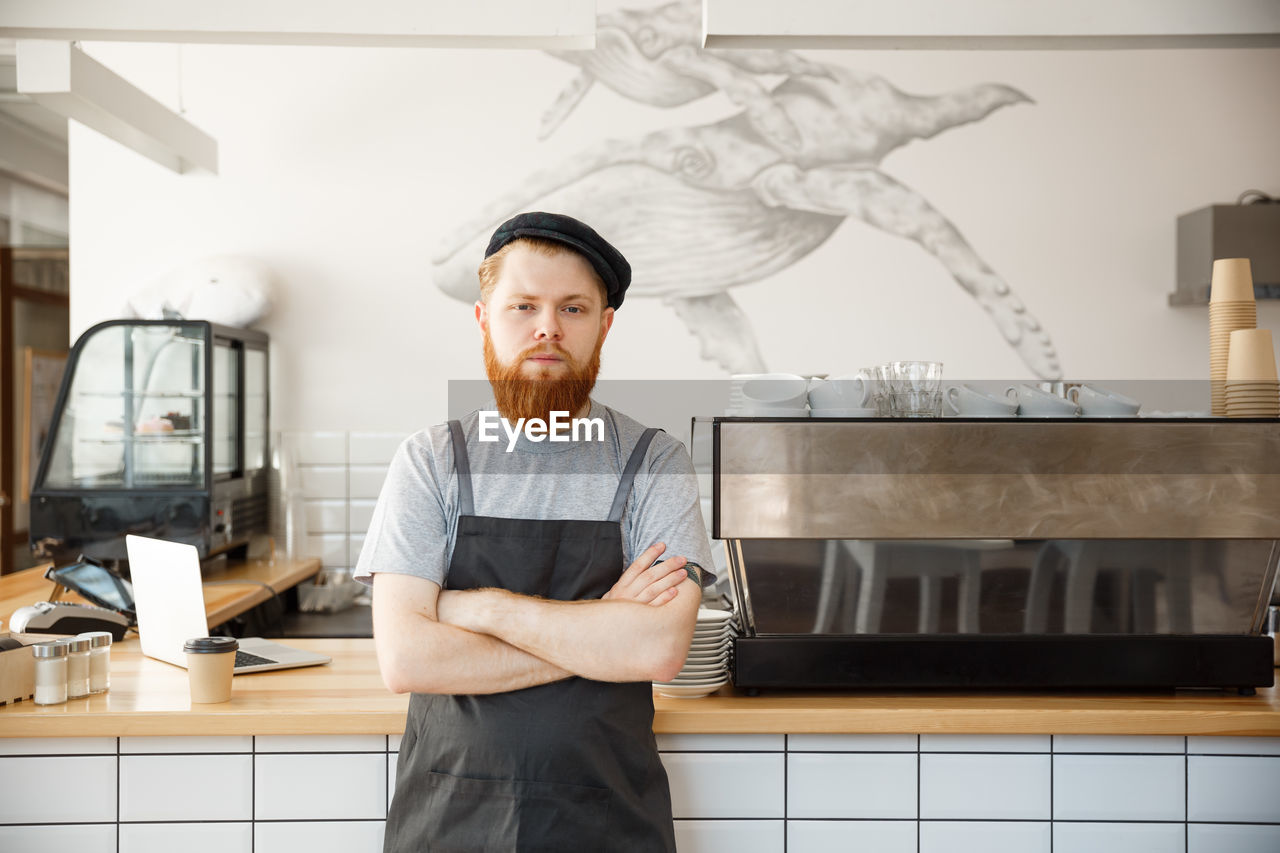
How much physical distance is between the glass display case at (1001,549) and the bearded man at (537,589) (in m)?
0.26

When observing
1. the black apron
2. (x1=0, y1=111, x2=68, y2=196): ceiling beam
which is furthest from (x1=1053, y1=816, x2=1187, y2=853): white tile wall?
(x1=0, y1=111, x2=68, y2=196): ceiling beam

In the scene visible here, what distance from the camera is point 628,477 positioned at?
1.52m

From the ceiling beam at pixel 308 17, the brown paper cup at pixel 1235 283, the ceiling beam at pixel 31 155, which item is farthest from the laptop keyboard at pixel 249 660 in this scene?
the ceiling beam at pixel 31 155

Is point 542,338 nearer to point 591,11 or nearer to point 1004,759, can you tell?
point 591,11

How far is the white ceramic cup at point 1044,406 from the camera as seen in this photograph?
1797 millimetres

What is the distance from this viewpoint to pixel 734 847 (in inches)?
68.1

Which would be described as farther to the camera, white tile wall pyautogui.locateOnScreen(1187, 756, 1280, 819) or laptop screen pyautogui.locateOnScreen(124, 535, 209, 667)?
laptop screen pyautogui.locateOnScreen(124, 535, 209, 667)

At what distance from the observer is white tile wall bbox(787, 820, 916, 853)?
1.74 meters

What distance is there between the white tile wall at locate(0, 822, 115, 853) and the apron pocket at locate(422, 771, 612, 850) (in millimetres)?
662

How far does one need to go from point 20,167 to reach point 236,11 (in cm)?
419

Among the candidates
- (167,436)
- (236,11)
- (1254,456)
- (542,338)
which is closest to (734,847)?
(542,338)

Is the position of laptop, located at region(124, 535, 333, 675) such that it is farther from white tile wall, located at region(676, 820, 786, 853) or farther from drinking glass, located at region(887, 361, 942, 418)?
drinking glass, located at region(887, 361, 942, 418)

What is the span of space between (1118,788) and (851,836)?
458 mm

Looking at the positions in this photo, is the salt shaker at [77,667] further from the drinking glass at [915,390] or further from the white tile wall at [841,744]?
the drinking glass at [915,390]
